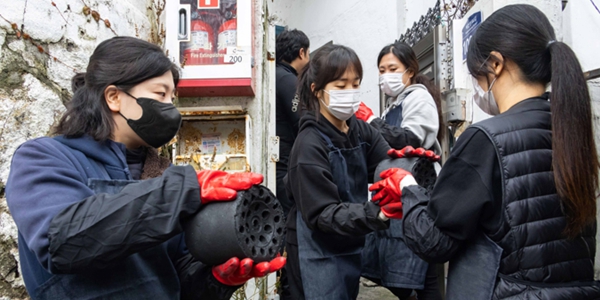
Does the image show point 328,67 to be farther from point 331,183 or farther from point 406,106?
point 406,106

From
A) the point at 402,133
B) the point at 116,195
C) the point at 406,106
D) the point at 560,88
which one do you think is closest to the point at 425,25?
the point at 406,106

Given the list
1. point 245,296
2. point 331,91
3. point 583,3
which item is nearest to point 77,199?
point 331,91

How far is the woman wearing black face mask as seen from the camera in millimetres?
1288

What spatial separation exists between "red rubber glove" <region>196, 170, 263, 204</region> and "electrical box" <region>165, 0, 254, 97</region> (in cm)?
195

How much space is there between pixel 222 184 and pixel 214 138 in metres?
2.21

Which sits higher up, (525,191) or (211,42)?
(211,42)

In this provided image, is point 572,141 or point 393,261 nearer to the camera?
point 572,141

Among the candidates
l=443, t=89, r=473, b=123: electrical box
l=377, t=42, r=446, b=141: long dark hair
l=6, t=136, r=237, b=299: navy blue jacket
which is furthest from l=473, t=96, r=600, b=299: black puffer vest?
l=443, t=89, r=473, b=123: electrical box

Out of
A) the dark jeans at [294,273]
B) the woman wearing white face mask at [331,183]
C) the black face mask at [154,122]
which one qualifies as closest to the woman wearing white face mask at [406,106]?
the woman wearing white face mask at [331,183]

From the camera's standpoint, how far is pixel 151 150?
193 centimetres

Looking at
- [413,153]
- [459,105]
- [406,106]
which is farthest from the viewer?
[459,105]

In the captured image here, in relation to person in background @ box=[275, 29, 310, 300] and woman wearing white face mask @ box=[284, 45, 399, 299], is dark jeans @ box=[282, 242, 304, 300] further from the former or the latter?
person in background @ box=[275, 29, 310, 300]

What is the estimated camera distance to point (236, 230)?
54.1 inches

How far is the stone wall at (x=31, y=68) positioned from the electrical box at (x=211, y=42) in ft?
2.32
